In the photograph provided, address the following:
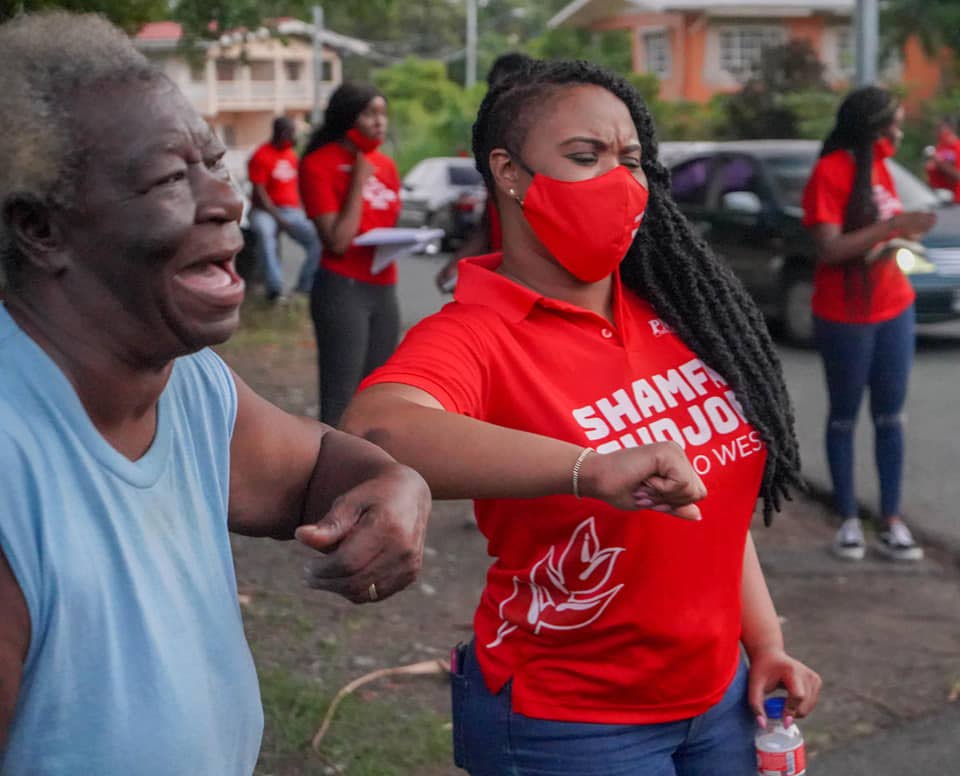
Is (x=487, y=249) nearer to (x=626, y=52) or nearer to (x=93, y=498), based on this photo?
(x=93, y=498)

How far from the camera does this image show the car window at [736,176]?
12336mm

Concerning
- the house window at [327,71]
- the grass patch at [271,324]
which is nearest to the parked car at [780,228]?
the grass patch at [271,324]

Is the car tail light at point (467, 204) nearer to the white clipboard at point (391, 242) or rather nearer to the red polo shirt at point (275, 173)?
the red polo shirt at point (275, 173)

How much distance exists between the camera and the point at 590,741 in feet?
7.85

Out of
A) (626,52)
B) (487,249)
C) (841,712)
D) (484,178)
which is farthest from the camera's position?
(626,52)

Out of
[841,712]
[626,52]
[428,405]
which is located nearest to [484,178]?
[428,405]

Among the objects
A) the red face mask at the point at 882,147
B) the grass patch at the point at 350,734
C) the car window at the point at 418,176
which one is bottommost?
the grass patch at the point at 350,734

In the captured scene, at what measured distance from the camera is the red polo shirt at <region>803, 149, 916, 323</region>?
6047 millimetres

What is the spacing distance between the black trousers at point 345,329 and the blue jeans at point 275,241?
26.4 feet

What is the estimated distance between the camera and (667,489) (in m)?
1.97

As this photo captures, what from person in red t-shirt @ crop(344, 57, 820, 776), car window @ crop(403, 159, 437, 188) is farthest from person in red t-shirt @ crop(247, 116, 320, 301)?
person in red t-shirt @ crop(344, 57, 820, 776)

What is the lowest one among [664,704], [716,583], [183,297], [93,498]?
[664,704]

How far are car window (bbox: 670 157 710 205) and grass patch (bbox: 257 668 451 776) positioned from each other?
29.6 ft

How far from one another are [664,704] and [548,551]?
336mm
